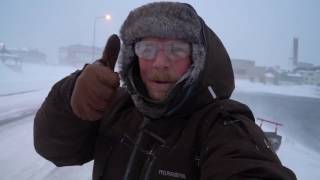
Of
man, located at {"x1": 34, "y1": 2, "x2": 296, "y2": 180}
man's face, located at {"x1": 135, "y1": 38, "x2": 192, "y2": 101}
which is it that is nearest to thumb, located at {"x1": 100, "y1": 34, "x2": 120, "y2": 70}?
man, located at {"x1": 34, "y1": 2, "x2": 296, "y2": 180}

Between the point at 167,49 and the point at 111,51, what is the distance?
1.00 ft

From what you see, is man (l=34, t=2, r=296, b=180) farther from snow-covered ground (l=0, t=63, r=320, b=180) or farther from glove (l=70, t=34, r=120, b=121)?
snow-covered ground (l=0, t=63, r=320, b=180)

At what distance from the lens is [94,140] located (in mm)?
1964

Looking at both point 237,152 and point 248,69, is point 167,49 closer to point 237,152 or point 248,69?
point 237,152

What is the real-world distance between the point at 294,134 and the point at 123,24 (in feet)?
40.0

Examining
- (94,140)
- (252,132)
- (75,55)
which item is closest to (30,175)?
(94,140)

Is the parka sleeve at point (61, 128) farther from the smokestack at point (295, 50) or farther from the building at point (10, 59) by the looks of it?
the smokestack at point (295, 50)

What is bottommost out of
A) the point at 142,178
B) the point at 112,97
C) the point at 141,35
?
the point at 142,178

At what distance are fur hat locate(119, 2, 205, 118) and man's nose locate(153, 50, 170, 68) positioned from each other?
3.4 inches

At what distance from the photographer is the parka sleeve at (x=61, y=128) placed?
1.82m

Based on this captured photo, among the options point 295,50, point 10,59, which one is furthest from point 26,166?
point 295,50

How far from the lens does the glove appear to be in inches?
68.0

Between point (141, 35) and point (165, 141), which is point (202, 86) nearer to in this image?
point (165, 141)

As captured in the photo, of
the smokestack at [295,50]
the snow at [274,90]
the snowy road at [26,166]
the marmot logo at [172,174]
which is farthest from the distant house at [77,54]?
the marmot logo at [172,174]
